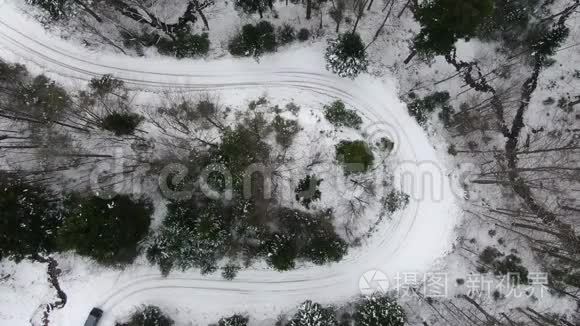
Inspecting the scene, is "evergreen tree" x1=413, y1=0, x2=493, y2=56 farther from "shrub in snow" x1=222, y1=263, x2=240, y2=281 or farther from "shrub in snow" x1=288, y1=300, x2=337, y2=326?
"shrub in snow" x1=222, y1=263, x2=240, y2=281

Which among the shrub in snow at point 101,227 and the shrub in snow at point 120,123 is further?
the shrub in snow at point 120,123

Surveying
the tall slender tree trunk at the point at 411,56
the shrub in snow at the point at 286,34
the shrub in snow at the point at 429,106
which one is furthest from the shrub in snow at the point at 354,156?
the shrub in snow at the point at 286,34

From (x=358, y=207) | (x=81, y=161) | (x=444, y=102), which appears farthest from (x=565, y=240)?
(x=81, y=161)

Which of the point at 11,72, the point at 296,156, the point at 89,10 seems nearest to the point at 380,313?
the point at 296,156

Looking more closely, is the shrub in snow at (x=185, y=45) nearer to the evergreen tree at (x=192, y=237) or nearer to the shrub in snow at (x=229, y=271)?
the evergreen tree at (x=192, y=237)

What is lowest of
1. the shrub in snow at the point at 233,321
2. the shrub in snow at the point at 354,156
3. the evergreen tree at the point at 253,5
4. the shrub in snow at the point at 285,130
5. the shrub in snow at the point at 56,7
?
the shrub in snow at the point at 233,321

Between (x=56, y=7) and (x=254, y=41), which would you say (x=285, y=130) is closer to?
(x=254, y=41)

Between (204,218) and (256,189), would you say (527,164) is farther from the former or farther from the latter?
(204,218)
